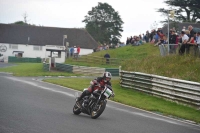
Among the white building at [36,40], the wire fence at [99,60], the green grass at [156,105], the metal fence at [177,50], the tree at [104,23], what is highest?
the tree at [104,23]

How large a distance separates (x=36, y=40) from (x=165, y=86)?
77562 millimetres

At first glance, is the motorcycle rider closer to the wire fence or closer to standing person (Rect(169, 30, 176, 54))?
standing person (Rect(169, 30, 176, 54))

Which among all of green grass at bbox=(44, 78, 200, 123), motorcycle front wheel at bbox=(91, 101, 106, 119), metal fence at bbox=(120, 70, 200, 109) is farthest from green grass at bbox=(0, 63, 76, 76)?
motorcycle front wheel at bbox=(91, 101, 106, 119)

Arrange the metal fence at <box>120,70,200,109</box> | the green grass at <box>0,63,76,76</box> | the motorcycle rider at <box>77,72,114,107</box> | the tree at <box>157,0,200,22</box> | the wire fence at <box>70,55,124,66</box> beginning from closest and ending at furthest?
1. the motorcycle rider at <box>77,72,114,107</box>
2. the metal fence at <box>120,70,200,109</box>
3. the green grass at <box>0,63,76,76</box>
4. the wire fence at <box>70,55,124,66</box>
5. the tree at <box>157,0,200,22</box>

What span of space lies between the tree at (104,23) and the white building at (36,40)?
14545mm

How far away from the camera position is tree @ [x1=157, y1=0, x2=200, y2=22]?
66000 millimetres

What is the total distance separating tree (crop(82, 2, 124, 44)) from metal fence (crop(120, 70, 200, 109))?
86.0 metres

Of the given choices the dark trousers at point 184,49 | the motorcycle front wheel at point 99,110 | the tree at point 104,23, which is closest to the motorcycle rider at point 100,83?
the motorcycle front wheel at point 99,110

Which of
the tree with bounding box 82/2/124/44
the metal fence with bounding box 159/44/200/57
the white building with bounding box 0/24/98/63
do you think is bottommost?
the metal fence with bounding box 159/44/200/57

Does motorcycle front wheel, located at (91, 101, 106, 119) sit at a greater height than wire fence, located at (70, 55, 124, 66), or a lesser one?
lesser

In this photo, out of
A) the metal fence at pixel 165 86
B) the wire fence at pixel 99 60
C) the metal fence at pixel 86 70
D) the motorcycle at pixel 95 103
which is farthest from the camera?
the wire fence at pixel 99 60

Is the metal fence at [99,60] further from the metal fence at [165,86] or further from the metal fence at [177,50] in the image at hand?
the metal fence at [177,50]

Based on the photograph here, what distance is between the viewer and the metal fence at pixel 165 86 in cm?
1987

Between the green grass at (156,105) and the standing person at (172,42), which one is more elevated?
the standing person at (172,42)
